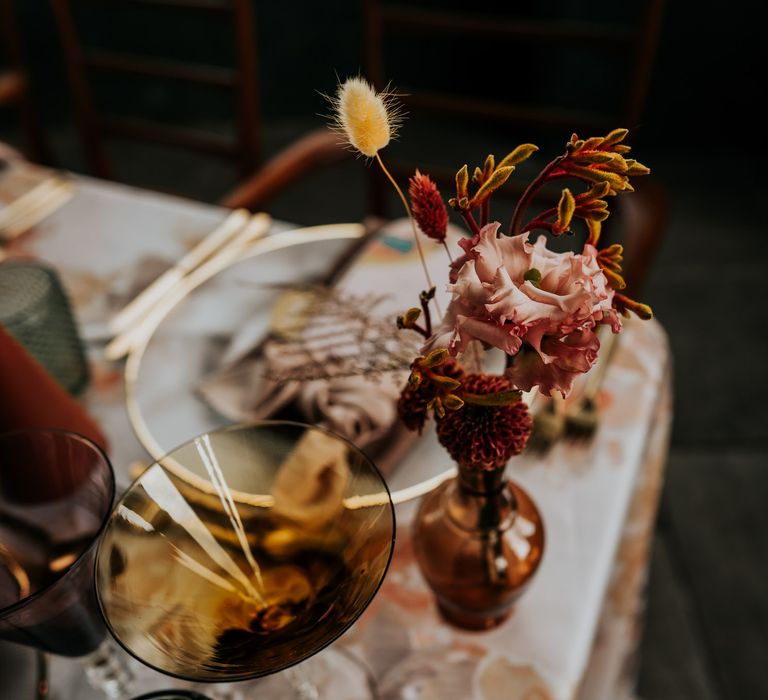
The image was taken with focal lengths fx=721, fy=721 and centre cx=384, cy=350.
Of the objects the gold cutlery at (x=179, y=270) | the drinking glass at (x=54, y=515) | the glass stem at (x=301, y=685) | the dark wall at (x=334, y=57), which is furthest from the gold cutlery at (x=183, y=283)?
the dark wall at (x=334, y=57)

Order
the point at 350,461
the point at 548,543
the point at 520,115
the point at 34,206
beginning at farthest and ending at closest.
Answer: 1. the point at 520,115
2. the point at 34,206
3. the point at 548,543
4. the point at 350,461

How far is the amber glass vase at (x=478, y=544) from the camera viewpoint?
0.45 m

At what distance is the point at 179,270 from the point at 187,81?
22.4 inches

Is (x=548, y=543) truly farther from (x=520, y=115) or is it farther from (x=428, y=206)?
(x=520, y=115)

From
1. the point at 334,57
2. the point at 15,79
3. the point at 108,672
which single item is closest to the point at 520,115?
the point at 108,672

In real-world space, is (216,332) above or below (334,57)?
above

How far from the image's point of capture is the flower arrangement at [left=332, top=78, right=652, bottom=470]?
1.02 ft

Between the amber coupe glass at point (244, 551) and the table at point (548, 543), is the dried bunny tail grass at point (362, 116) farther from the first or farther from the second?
the table at point (548, 543)

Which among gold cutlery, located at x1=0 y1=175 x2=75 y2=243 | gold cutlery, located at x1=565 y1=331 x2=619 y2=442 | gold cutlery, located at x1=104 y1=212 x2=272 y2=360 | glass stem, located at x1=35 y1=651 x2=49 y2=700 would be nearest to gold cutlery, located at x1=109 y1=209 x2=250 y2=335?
gold cutlery, located at x1=104 y1=212 x2=272 y2=360

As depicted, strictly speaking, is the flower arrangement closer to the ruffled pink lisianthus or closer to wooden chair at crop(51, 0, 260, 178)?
the ruffled pink lisianthus

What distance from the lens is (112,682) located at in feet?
1.60

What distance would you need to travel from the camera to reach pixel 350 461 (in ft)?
1.44

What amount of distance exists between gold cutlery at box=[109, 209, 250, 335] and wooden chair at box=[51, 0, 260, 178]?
0.36 meters

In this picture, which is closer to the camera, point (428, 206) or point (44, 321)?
point (428, 206)
